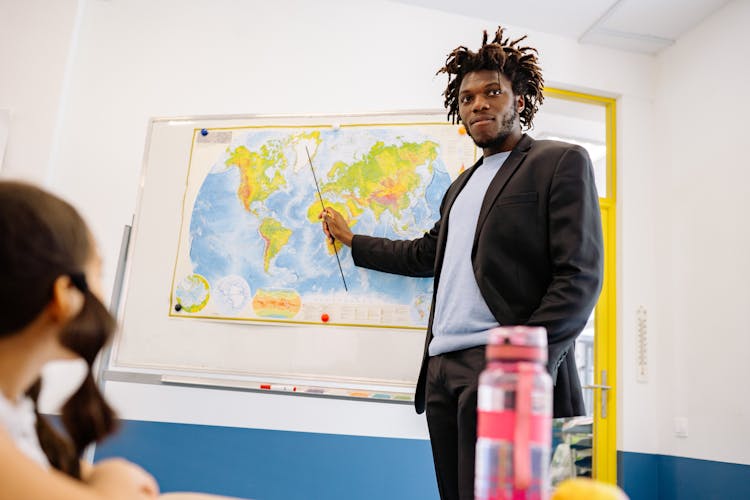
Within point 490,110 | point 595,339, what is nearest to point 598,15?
point 595,339

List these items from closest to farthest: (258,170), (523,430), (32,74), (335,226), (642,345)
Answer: (523,430) → (335,226) → (258,170) → (32,74) → (642,345)

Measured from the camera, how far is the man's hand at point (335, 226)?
7.14ft

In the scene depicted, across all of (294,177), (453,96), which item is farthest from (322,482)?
(453,96)

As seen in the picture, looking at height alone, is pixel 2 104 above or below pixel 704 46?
below

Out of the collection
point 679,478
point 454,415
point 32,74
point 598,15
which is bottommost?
point 679,478

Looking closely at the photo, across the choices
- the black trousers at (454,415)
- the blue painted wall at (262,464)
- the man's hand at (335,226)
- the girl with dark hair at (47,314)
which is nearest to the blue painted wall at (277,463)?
the blue painted wall at (262,464)

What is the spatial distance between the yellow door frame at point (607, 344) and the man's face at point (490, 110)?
78.1 inches

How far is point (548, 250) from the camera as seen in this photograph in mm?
1521

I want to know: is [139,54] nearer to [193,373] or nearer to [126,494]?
[193,373]

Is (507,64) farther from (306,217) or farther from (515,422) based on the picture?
(515,422)

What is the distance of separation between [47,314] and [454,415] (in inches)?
42.8

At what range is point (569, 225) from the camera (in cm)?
147

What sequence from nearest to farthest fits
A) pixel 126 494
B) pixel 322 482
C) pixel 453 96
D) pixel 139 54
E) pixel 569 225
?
pixel 126 494, pixel 569 225, pixel 453 96, pixel 322 482, pixel 139 54

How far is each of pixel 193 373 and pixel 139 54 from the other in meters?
1.70
